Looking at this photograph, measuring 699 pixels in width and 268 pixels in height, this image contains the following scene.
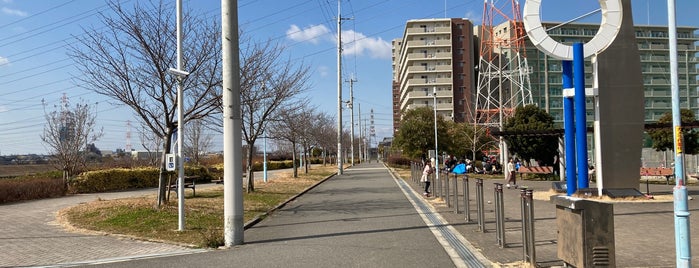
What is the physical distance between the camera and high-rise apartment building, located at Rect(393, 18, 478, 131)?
89500 mm

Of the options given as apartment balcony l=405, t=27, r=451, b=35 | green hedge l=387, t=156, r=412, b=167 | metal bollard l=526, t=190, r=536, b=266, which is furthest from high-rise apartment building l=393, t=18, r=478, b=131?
metal bollard l=526, t=190, r=536, b=266

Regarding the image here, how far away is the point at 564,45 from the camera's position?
53.1 feet

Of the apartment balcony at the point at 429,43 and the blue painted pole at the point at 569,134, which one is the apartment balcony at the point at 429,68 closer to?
the apartment balcony at the point at 429,43

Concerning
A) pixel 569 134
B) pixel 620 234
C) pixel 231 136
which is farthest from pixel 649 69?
pixel 231 136

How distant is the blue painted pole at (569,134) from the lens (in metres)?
15.6

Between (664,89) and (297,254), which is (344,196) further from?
(664,89)

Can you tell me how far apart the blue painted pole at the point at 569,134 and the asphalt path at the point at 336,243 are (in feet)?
15.4

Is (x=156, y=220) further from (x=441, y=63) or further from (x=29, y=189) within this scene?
(x=441, y=63)

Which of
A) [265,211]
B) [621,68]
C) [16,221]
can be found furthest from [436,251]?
[621,68]

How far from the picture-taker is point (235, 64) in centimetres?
951

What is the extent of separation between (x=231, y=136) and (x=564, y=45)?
455 inches

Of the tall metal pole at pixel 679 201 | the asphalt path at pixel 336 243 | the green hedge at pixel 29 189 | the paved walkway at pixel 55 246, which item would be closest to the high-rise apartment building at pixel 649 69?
the asphalt path at pixel 336 243

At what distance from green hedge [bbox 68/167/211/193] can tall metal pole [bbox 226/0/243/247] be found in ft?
37.2

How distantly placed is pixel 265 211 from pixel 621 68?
11925 mm
